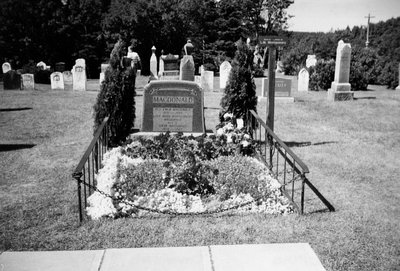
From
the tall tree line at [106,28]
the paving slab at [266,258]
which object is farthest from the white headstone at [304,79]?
the tall tree line at [106,28]

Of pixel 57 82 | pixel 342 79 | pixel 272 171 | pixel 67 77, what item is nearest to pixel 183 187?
pixel 272 171

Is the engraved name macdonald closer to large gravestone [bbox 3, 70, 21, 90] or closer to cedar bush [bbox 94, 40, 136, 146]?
cedar bush [bbox 94, 40, 136, 146]

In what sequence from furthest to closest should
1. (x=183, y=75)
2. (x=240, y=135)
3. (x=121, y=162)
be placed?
(x=183, y=75) → (x=240, y=135) → (x=121, y=162)

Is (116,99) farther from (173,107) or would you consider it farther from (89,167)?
(89,167)

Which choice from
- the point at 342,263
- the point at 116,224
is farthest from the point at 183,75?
the point at 342,263

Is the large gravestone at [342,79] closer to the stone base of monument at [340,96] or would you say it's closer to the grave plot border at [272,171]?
the stone base of monument at [340,96]


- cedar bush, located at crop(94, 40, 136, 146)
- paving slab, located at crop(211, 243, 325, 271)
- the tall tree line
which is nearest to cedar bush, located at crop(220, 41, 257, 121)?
cedar bush, located at crop(94, 40, 136, 146)

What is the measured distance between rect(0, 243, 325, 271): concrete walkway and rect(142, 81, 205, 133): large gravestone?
17.2 feet

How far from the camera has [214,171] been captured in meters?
6.65

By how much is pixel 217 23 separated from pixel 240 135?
3802 cm

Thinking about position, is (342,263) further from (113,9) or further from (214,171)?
(113,9)

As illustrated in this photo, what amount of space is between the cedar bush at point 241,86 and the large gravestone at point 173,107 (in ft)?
2.59

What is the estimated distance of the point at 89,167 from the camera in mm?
6305

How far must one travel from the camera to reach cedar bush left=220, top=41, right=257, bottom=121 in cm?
986
